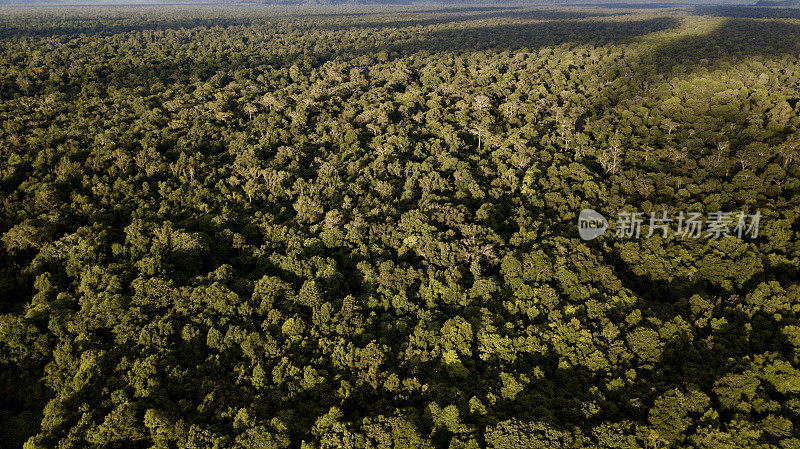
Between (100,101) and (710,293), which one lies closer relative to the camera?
(710,293)

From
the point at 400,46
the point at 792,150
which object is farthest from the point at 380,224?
the point at 400,46

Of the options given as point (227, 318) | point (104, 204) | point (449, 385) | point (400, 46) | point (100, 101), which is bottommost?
point (449, 385)

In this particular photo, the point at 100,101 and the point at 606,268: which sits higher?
the point at 100,101

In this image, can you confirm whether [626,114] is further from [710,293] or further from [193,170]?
[193,170]

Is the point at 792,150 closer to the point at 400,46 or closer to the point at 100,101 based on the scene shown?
the point at 100,101

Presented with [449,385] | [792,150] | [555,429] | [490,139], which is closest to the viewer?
[555,429]

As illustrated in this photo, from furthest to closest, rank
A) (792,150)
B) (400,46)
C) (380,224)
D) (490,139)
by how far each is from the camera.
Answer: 1. (400,46)
2. (490,139)
3. (792,150)
4. (380,224)
